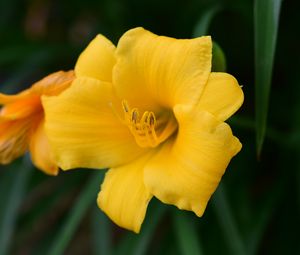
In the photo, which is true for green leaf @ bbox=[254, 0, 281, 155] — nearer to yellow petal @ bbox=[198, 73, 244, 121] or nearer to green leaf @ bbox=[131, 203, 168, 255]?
yellow petal @ bbox=[198, 73, 244, 121]

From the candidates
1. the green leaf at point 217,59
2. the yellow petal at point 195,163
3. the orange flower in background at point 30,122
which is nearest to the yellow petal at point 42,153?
the orange flower in background at point 30,122

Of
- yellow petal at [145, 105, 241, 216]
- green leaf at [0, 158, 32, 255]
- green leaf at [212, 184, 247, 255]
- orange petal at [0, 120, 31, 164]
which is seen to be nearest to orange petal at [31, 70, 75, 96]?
orange petal at [0, 120, 31, 164]

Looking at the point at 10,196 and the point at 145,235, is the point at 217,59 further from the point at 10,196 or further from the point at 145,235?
the point at 10,196

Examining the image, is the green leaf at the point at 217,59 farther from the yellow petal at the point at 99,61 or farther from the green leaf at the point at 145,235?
the green leaf at the point at 145,235

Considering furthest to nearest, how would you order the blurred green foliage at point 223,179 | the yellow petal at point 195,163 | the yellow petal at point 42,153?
the blurred green foliage at point 223,179
the yellow petal at point 42,153
the yellow petal at point 195,163

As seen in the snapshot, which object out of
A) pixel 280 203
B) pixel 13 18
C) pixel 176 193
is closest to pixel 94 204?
pixel 280 203

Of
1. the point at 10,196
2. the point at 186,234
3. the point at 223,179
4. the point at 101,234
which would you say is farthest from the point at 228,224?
the point at 10,196
